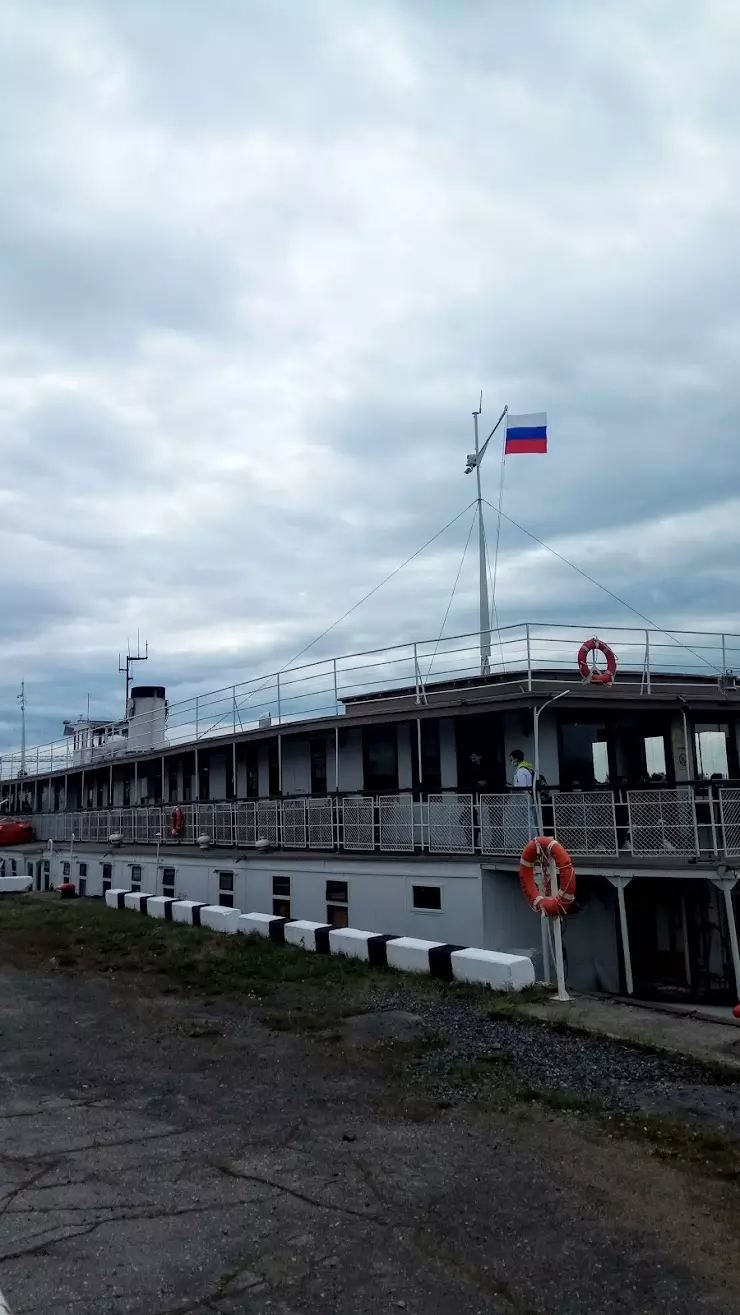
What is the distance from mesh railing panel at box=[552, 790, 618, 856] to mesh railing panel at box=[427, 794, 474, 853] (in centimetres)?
176

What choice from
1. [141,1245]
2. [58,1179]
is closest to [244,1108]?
[58,1179]

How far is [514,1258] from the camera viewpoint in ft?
19.1

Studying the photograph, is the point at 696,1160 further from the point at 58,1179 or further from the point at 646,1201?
the point at 58,1179

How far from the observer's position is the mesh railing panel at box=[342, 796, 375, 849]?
1975cm

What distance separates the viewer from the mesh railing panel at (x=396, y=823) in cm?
1869

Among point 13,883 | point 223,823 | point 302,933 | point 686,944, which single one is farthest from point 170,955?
point 13,883

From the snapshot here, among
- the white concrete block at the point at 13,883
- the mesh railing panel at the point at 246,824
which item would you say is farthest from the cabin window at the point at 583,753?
the white concrete block at the point at 13,883

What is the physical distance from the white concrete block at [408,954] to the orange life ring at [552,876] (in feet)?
6.14

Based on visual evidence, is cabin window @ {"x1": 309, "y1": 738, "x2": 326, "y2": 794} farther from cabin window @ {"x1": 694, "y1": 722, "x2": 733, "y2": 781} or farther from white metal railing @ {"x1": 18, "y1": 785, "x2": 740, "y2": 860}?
cabin window @ {"x1": 694, "y1": 722, "x2": 733, "y2": 781}

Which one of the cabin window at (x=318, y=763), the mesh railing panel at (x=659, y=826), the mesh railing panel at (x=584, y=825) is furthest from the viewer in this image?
the cabin window at (x=318, y=763)

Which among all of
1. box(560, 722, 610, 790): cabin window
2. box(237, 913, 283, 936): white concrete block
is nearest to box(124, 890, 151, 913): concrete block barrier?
box(237, 913, 283, 936): white concrete block

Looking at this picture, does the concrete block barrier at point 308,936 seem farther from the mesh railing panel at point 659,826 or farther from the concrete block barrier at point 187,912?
the mesh railing panel at point 659,826

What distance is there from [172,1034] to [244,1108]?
10.7 feet

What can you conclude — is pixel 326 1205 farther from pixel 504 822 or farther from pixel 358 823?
pixel 358 823
